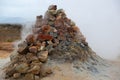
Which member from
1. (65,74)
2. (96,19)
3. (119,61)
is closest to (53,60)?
(65,74)

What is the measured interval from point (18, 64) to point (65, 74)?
0.94 metres

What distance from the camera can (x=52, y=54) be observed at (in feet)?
27.3

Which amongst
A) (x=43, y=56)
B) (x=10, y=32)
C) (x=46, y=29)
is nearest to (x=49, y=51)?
(x=43, y=56)

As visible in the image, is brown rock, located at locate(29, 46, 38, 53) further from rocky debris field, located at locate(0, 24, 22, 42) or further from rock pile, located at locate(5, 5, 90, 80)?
rocky debris field, located at locate(0, 24, 22, 42)

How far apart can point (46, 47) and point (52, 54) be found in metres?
0.20

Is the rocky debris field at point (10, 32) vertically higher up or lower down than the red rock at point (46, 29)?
higher up

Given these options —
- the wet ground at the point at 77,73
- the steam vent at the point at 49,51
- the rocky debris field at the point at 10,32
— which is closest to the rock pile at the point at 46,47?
the steam vent at the point at 49,51

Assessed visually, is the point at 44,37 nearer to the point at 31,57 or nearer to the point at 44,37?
the point at 44,37

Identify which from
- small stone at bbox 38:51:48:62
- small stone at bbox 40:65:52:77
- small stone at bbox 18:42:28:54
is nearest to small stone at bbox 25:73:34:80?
→ small stone at bbox 40:65:52:77

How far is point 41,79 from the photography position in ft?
25.5

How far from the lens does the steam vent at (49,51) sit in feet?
25.7

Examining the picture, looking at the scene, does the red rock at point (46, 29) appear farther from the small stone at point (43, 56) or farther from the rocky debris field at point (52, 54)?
the small stone at point (43, 56)

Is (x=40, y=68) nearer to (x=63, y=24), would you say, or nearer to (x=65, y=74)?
(x=65, y=74)

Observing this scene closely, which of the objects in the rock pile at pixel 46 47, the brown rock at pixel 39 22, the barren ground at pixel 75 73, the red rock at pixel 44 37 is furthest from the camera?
the brown rock at pixel 39 22
